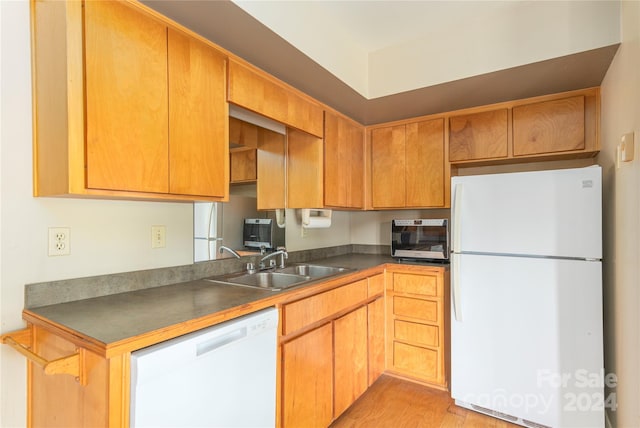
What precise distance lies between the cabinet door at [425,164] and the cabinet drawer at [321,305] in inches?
37.1

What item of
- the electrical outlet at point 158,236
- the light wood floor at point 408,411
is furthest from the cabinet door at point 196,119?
the light wood floor at point 408,411

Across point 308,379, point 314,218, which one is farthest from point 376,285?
point 308,379

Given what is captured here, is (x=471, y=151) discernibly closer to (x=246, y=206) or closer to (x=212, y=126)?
(x=246, y=206)

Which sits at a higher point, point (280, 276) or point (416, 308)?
point (280, 276)

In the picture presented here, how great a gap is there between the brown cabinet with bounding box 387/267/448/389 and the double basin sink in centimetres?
59

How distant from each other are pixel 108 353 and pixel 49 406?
0.56 meters

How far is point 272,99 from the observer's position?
201 cm

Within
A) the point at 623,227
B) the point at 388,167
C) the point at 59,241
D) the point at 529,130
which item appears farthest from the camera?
the point at 388,167

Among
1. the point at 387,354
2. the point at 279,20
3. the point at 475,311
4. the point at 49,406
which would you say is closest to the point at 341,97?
the point at 279,20

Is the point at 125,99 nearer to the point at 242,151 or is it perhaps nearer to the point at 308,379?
the point at 242,151

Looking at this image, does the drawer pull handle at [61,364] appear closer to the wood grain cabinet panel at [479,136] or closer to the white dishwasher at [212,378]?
the white dishwasher at [212,378]

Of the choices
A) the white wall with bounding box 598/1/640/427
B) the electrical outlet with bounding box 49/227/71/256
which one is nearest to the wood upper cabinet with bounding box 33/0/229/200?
the electrical outlet with bounding box 49/227/71/256

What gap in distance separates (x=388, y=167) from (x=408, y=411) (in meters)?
1.92

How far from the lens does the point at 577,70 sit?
197 cm
